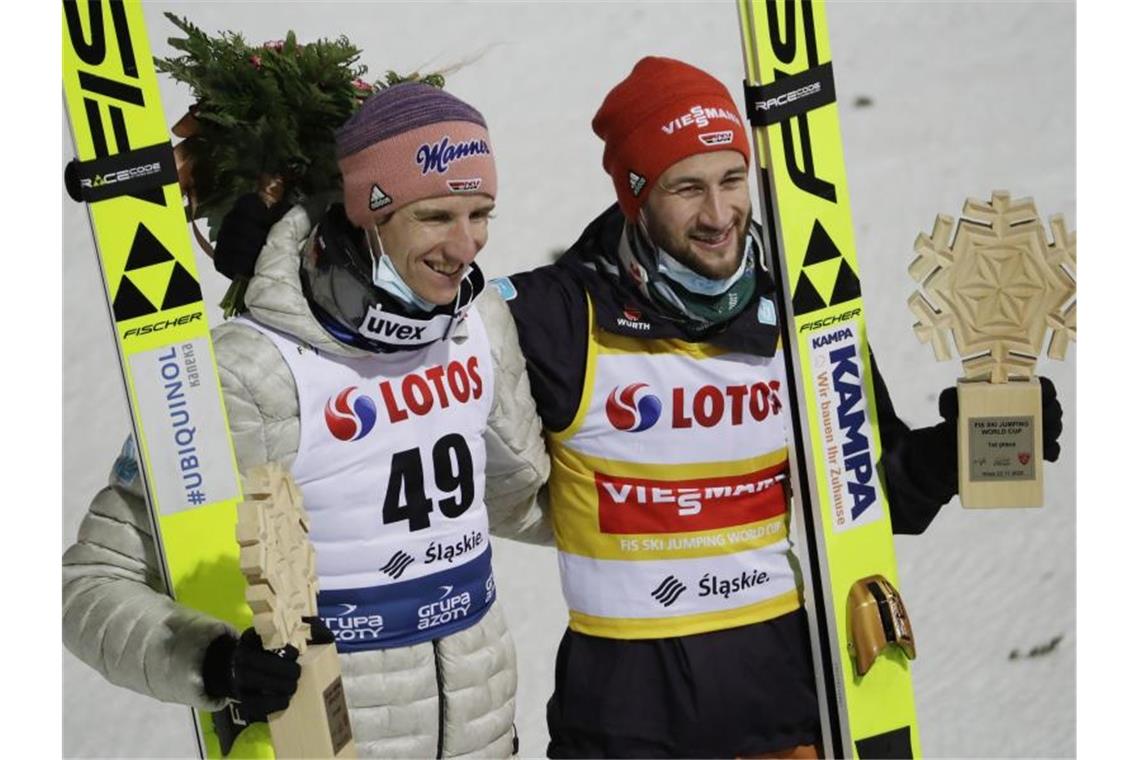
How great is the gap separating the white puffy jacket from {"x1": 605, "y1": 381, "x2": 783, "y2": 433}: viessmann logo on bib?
0.18m

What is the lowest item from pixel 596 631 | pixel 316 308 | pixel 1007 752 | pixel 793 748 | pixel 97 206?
pixel 1007 752

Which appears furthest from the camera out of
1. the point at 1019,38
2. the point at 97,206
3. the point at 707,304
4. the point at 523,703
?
the point at 1019,38

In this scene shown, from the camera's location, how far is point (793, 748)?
12.6 ft

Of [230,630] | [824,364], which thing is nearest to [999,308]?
[824,364]

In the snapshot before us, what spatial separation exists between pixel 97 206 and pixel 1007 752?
3.60 metres

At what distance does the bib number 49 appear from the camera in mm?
3426

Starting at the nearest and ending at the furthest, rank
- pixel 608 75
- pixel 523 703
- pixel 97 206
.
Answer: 1. pixel 97 206
2. pixel 523 703
3. pixel 608 75

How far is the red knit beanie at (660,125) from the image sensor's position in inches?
142

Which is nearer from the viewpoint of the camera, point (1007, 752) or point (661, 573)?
point (661, 573)

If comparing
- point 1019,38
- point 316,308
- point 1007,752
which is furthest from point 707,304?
point 1019,38

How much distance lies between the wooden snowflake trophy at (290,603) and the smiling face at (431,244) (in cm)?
49

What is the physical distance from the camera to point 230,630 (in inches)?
126

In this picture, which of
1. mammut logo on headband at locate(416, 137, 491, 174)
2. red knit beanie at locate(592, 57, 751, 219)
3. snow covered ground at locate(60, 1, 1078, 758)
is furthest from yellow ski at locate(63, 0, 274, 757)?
snow covered ground at locate(60, 1, 1078, 758)

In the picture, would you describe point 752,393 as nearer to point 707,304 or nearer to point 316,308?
point 707,304
